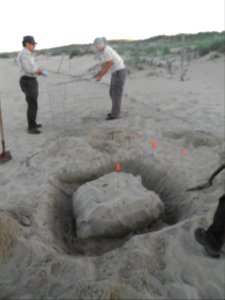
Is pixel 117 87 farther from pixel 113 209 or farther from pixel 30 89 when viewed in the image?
pixel 113 209

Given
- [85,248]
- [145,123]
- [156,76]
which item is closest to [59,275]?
[85,248]

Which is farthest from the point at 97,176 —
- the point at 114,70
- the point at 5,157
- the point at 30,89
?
the point at 114,70

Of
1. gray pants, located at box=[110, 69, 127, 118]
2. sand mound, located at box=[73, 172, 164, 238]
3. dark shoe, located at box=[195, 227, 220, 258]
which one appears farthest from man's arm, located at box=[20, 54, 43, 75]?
dark shoe, located at box=[195, 227, 220, 258]

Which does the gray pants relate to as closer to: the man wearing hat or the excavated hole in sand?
the man wearing hat

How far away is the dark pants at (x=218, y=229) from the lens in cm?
259

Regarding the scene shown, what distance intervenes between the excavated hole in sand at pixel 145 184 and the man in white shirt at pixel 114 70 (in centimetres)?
221

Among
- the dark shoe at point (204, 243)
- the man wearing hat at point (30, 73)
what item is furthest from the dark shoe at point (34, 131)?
the dark shoe at point (204, 243)

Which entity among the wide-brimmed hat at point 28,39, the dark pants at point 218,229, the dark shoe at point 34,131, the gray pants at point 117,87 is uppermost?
the wide-brimmed hat at point 28,39

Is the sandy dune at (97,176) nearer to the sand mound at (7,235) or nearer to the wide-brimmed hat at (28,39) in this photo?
the sand mound at (7,235)

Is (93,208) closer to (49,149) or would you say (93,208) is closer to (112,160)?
(112,160)

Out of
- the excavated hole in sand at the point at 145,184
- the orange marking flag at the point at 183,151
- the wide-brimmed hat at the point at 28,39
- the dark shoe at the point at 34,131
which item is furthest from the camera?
the dark shoe at the point at 34,131

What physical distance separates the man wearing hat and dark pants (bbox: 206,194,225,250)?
4.25 m

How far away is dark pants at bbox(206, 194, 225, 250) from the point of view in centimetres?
259

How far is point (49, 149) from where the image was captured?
17.2 ft
